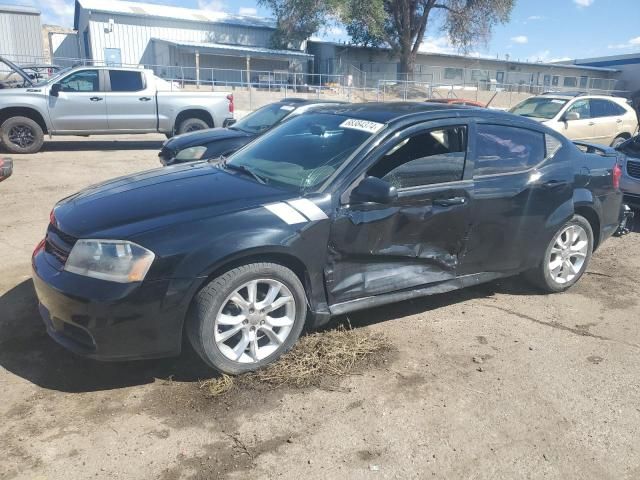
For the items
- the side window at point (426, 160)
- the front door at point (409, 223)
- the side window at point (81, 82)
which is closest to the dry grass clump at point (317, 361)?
the front door at point (409, 223)

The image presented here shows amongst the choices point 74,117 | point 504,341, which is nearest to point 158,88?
point 74,117

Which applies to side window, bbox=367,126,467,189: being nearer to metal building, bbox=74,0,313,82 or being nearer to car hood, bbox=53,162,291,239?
car hood, bbox=53,162,291,239

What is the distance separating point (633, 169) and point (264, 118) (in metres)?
5.86

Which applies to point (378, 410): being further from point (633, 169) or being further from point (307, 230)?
point (633, 169)

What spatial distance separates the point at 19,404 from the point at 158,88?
424 inches

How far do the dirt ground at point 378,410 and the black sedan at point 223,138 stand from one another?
4168mm

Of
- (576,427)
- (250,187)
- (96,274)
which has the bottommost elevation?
(576,427)

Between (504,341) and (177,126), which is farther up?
(177,126)

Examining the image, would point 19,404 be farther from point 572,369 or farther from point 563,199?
point 563,199

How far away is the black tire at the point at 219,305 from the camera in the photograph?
10.1 ft

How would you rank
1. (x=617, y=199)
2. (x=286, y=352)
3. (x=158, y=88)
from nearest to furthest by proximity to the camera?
(x=286, y=352) → (x=617, y=199) → (x=158, y=88)

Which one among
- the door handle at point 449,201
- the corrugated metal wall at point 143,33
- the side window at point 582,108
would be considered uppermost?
the corrugated metal wall at point 143,33

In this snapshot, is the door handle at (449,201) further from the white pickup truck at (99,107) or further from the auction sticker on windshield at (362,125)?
the white pickup truck at (99,107)

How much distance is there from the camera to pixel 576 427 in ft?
9.84
